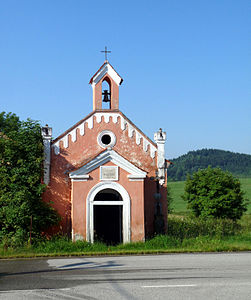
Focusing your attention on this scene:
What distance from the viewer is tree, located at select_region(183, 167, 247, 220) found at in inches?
1545

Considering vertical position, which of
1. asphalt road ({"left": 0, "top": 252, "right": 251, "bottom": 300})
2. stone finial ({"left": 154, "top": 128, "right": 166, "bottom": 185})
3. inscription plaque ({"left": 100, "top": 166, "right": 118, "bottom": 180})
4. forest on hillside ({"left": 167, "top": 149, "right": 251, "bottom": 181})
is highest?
forest on hillside ({"left": 167, "top": 149, "right": 251, "bottom": 181})

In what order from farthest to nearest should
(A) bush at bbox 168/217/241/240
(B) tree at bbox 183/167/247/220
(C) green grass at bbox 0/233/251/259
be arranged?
(B) tree at bbox 183/167/247/220, (A) bush at bbox 168/217/241/240, (C) green grass at bbox 0/233/251/259

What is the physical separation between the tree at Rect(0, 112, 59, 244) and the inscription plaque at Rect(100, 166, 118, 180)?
2882 millimetres

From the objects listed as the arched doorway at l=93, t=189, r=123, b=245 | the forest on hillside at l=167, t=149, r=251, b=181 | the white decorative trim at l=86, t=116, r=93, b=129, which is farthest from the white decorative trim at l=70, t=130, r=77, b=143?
the forest on hillside at l=167, t=149, r=251, b=181

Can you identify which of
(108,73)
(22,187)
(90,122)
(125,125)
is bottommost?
(22,187)

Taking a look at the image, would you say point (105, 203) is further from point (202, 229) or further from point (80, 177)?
point (202, 229)

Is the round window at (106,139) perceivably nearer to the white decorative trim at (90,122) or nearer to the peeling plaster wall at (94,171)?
the peeling plaster wall at (94,171)

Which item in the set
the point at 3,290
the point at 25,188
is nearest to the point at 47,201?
the point at 25,188

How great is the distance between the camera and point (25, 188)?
725 inches

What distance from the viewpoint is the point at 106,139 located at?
69.0 feet

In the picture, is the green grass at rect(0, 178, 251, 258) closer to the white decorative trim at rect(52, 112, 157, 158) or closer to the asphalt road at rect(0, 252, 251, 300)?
the asphalt road at rect(0, 252, 251, 300)

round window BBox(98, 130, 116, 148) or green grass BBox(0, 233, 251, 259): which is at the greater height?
round window BBox(98, 130, 116, 148)

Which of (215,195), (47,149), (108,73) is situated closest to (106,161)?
(47,149)

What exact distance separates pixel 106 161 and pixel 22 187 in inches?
162
